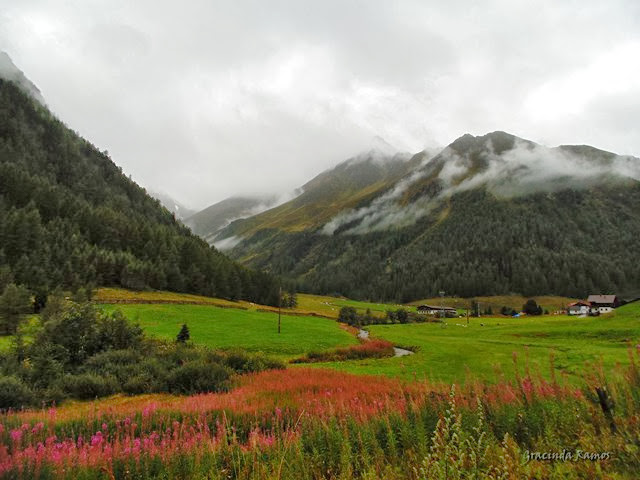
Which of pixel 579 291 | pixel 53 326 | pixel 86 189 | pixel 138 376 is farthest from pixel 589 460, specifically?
pixel 579 291

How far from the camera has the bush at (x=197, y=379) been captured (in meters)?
20.8

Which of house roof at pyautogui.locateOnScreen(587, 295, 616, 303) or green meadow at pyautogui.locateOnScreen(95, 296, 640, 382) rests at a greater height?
green meadow at pyautogui.locateOnScreen(95, 296, 640, 382)

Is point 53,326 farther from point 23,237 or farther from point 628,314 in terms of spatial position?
point 23,237

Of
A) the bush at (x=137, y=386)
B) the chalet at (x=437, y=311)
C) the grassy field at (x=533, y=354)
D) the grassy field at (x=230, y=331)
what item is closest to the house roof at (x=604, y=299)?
the chalet at (x=437, y=311)

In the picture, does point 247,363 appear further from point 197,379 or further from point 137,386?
point 137,386

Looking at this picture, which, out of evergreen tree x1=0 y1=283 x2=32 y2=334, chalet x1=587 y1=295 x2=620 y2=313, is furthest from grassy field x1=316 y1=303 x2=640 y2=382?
chalet x1=587 y1=295 x2=620 y2=313

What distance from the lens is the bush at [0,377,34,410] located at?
16250mm

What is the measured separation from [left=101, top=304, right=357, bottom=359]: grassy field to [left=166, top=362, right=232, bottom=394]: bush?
64.3ft

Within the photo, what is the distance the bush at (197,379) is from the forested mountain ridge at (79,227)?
53.6 m

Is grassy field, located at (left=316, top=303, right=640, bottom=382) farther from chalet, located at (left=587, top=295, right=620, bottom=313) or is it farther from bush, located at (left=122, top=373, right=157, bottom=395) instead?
chalet, located at (left=587, top=295, right=620, bottom=313)

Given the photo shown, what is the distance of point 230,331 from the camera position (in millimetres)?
55000

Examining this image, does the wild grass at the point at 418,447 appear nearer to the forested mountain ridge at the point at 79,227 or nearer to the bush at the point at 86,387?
the bush at the point at 86,387

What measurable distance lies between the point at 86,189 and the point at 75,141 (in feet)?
133

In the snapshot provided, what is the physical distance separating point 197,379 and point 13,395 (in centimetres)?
839
